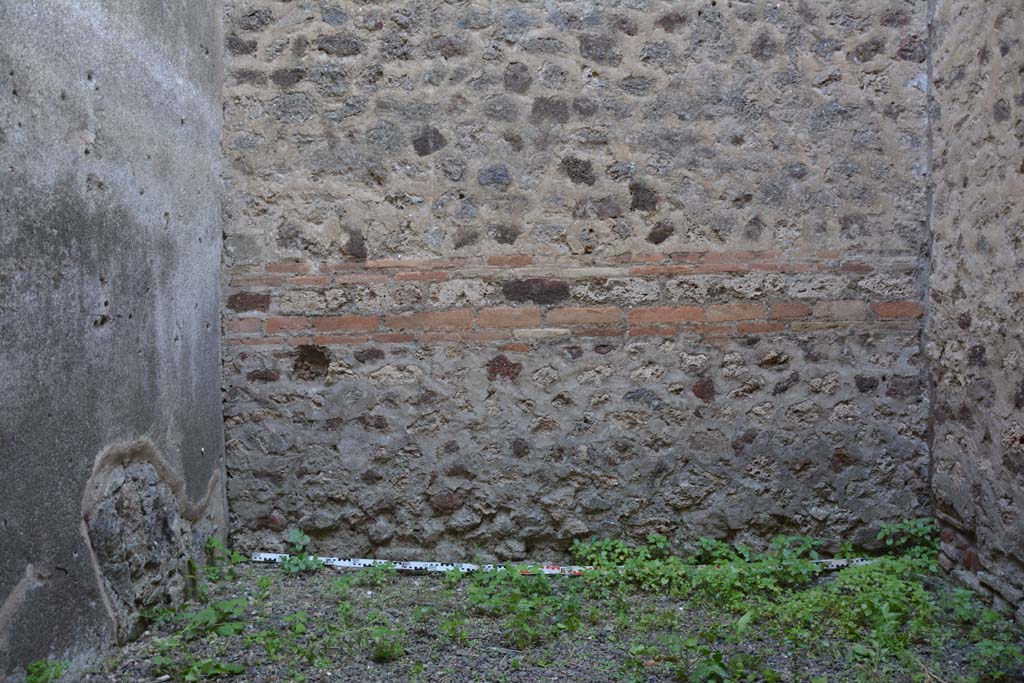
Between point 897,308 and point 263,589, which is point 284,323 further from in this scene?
point 897,308

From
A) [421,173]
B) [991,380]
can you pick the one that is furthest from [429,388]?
[991,380]

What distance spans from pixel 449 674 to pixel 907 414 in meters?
2.49

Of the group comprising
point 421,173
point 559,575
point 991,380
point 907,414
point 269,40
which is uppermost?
point 269,40

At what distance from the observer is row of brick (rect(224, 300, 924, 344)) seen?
155 inches

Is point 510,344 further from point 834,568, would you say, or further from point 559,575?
point 834,568

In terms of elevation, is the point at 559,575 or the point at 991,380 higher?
the point at 991,380

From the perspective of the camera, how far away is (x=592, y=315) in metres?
3.95

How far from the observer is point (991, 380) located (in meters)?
3.33

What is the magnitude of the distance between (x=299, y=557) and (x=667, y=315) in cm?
211

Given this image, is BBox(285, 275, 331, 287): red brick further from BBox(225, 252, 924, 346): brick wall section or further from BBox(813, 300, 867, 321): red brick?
BBox(813, 300, 867, 321): red brick

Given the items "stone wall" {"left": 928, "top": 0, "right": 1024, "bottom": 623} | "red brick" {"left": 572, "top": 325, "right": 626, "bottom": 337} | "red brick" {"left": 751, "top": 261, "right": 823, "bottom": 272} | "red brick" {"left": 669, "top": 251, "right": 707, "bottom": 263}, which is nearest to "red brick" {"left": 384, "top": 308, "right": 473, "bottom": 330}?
"red brick" {"left": 572, "top": 325, "right": 626, "bottom": 337}

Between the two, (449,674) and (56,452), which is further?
(449,674)

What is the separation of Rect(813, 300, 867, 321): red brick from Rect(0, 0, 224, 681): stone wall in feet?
9.51

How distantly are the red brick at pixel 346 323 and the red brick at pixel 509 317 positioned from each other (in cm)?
51
